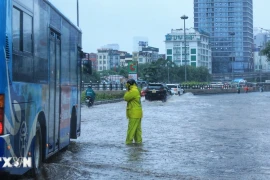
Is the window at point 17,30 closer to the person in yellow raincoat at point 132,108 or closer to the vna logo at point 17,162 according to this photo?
the vna logo at point 17,162

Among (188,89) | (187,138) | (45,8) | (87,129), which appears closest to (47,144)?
(45,8)

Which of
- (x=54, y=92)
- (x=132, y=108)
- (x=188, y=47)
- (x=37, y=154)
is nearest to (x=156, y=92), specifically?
(x=132, y=108)

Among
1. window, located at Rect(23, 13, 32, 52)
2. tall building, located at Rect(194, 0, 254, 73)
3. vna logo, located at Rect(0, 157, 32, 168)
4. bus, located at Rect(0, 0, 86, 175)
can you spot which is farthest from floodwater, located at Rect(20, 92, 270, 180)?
tall building, located at Rect(194, 0, 254, 73)

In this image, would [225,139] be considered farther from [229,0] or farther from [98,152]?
[229,0]

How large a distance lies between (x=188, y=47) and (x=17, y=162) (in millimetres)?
172391

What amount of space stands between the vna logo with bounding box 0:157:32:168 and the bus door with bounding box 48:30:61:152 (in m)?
1.76

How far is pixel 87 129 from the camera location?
2048 cm

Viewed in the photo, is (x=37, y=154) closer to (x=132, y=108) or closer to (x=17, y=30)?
(x=17, y=30)

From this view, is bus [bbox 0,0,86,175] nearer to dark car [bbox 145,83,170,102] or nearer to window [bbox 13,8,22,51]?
window [bbox 13,8,22,51]

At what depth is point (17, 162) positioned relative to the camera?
301 inches

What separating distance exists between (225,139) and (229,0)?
592 feet

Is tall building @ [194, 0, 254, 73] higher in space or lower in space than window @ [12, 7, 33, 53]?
higher

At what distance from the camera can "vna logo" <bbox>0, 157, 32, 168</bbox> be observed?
7.28 meters

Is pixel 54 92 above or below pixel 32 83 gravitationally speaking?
below
